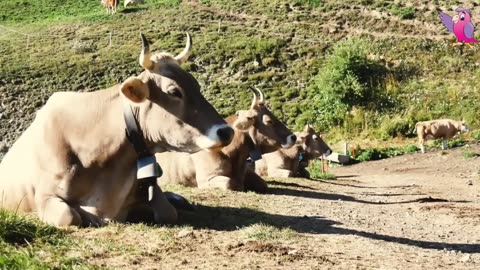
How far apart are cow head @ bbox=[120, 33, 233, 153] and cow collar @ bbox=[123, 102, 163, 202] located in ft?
0.21

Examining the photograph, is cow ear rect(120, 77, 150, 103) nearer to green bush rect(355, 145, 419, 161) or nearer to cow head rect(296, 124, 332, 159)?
cow head rect(296, 124, 332, 159)

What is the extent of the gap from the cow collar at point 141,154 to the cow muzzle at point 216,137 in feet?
1.58

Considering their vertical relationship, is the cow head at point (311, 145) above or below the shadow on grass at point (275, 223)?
below

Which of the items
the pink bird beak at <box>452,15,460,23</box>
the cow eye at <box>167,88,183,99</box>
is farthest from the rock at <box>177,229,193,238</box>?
the pink bird beak at <box>452,15,460,23</box>

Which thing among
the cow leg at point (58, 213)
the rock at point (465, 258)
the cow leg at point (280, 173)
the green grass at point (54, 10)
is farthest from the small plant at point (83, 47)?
the rock at point (465, 258)

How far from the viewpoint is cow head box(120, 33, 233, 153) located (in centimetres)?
550

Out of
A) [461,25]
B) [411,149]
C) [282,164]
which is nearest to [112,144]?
[282,164]

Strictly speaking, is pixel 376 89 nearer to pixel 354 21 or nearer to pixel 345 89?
pixel 345 89

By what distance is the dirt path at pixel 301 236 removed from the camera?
448cm

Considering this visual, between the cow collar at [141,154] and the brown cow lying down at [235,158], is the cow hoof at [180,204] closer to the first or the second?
the cow collar at [141,154]

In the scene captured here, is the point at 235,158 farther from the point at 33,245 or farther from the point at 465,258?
the point at 33,245

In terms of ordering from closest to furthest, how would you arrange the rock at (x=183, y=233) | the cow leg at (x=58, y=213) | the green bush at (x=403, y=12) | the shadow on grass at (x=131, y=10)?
1. the rock at (x=183, y=233)
2. the cow leg at (x=58, y=213)
3. the green bush at (x=403, y=12)
4. the shadow on grass at (x=131, y=10)

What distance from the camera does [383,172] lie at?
18.8 m

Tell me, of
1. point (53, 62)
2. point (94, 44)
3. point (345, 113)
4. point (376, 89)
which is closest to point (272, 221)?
point (345, 113)
